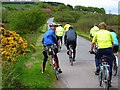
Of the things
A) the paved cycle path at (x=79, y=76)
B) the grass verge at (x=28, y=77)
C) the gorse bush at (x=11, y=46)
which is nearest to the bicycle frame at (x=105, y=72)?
the paved cycle path at (x=79, y=76)

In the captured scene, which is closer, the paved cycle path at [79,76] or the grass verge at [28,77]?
the grass verge at [28,77]

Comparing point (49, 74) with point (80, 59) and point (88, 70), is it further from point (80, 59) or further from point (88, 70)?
point (80, 59)

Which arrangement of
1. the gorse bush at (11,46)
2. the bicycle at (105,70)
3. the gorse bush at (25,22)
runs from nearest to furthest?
the bicycle at (105,70) < the gorse bush at (11,46) < the gorse bush at (25,22)

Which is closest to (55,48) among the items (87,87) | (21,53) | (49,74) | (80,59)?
(49,74)

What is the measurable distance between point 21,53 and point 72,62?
470 cm

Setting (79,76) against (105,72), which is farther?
(79,76)

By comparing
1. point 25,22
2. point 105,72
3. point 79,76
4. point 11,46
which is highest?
point 105,72

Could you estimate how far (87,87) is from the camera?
36.5ft

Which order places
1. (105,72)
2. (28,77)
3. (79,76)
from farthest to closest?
(79,76)
(28,77)
(105,72)

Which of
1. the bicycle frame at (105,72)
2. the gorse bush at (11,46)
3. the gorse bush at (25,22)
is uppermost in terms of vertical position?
the bicycle frame at (105,72)

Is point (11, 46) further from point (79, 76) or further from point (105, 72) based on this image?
point (105, 72)

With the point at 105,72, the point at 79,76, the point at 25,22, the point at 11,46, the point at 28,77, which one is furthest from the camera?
the point at 25,22

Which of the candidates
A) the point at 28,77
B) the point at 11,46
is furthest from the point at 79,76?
the point at 11,46

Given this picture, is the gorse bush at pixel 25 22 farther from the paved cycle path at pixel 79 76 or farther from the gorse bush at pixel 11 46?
the paved cycle path at pixel 79 76
